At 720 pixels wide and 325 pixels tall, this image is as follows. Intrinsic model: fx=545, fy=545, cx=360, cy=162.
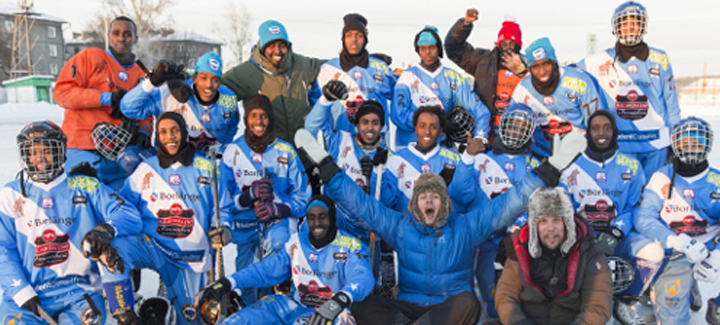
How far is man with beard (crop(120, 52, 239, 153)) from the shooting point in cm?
530

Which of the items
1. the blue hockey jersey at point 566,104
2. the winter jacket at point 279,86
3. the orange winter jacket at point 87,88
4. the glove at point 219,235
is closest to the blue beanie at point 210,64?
the winter jacket at point 279,86

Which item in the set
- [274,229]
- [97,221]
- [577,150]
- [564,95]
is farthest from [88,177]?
[564,95]

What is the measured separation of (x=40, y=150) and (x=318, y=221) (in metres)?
2.09

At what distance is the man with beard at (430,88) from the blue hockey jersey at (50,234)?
3.08 m

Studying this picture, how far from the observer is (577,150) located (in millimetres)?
3740

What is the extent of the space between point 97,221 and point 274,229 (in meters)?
1.42

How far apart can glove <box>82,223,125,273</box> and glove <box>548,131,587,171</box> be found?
320 centimetres

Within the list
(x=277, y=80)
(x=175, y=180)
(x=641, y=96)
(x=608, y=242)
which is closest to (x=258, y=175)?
(x=175, y=180)

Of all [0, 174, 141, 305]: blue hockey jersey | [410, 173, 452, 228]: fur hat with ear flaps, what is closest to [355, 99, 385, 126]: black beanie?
[410, 173, 452, 228]: fur hat with ear flaps

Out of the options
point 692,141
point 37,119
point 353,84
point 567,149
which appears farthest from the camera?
point 37,119

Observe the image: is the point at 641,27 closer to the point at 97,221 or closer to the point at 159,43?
the point at 97,221

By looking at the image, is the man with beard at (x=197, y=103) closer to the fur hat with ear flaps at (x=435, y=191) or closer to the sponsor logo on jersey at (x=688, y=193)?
the fur hat with ear flaps at (x=435, y=191)

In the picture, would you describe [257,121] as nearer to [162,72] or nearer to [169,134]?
[169,134]

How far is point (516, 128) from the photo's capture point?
15.7 feet
